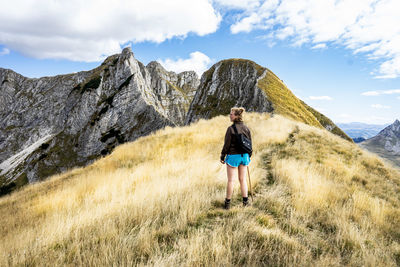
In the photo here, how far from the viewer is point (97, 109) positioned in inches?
3494

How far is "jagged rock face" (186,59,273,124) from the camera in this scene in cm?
5316

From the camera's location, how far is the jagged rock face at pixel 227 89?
5316 centimetres

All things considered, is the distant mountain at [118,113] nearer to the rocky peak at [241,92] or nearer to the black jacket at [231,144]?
the rocky peak at [241,92]

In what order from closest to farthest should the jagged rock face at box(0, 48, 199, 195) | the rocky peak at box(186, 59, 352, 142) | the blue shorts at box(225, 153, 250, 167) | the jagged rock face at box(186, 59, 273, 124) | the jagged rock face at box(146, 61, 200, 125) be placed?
the blue shorts at box(225, 153, 250, 167) < the rocky peak at box(186, 59, 352, 142) < the jagged rock face at box(186, 59, 273, 124) < the jagged rock face at box(0, 48, 199, 195) < the jagged rock face at box(146, 61, 200, 125)

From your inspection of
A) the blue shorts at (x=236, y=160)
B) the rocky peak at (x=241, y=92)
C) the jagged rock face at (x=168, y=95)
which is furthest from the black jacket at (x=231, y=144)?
the jagged rock face at (x=168, y=95)

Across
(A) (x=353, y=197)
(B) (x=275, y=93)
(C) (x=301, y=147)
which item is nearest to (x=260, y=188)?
(A) (x=353, y=197)

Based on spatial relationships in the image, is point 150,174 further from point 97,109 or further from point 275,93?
point 97,109

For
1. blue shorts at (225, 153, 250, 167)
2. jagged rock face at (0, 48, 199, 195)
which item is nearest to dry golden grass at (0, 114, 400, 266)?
blue shorts at (225, 153, 250, 167)

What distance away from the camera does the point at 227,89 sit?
2376 inches

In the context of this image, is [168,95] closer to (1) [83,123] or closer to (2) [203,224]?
(1) [83,123]

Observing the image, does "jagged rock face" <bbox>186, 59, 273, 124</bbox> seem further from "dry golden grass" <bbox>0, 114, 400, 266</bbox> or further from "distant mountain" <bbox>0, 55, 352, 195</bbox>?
"dry golden grass" <bbox>0, 114, 400, 266</bbox>

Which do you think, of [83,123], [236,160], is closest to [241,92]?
[236,160]

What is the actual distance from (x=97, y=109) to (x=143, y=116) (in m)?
30.6

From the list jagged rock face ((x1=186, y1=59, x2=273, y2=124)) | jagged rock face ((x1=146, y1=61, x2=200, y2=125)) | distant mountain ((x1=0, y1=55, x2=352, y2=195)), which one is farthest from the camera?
jagged rock face ((x1=146, y1=61, x2=200, y2=125))
